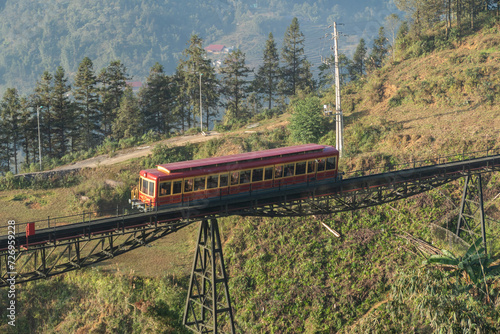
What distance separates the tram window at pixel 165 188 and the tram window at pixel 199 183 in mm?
1646

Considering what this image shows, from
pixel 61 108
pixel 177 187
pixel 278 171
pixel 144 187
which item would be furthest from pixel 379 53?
pixel 144 187

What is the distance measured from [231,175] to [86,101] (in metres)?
49.6

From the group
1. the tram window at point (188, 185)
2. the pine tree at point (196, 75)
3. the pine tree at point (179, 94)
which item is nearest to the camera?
the tram window at point (188, 185)

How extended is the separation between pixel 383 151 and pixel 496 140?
11304mm

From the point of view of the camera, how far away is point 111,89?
76.8 metres

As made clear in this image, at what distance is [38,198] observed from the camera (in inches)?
2023

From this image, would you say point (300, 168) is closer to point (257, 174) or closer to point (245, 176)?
point (257, 174)

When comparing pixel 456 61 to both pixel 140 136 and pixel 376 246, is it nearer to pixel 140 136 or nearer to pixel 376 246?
pixel 376 246

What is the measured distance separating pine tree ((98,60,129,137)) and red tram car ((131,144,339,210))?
48.5 metres

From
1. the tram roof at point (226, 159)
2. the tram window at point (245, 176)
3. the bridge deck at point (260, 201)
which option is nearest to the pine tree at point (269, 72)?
the bridge deck at point (260, 201)

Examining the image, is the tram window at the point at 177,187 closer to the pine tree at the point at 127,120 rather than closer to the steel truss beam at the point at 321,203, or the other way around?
the steel truss beam at the point at 321,203

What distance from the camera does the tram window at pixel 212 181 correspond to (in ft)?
98.2

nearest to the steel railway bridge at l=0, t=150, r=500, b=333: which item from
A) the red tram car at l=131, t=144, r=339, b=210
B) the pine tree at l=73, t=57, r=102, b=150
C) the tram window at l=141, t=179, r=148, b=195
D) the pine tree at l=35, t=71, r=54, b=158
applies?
the red tram car at l=131, t=144, r=339, b=210

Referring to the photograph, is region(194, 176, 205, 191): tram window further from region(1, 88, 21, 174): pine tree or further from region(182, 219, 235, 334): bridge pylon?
region(1, 88, 21, 174): pine tree
